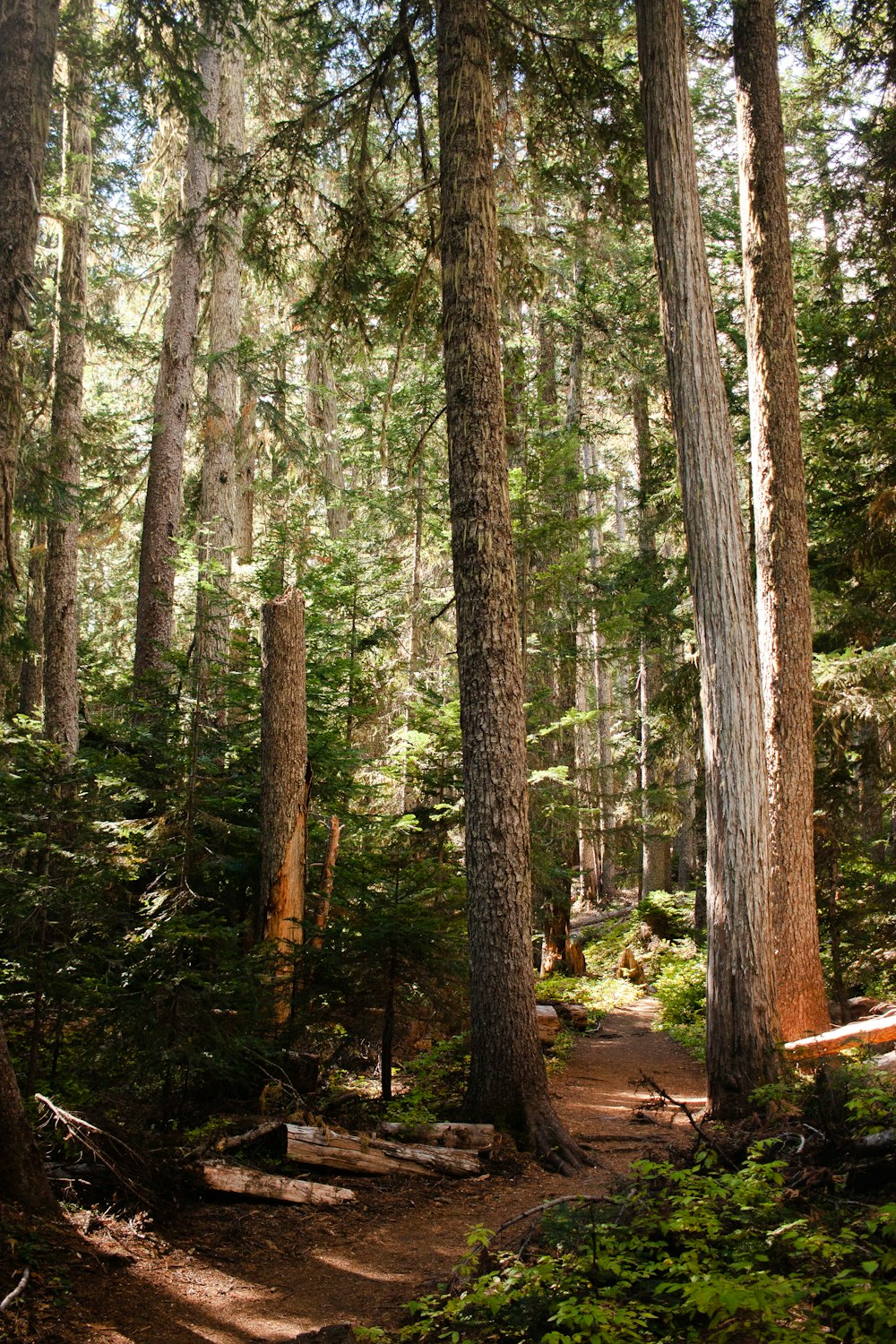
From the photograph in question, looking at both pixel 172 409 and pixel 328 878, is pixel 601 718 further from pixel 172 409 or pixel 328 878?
pixel 328 878

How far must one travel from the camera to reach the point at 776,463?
9570 mm

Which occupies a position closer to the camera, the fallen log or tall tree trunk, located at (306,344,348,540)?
the fallen log

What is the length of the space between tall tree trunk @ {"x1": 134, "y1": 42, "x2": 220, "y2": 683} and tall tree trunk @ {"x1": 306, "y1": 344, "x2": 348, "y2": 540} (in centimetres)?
476

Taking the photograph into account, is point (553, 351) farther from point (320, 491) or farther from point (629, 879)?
point (629, 879)

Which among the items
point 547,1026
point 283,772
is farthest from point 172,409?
point 547,1026

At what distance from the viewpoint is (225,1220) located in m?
5.66

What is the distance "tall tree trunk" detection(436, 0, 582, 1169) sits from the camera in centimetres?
740

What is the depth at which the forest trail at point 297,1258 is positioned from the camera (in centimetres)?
444

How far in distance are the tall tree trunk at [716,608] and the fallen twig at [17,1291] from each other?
5.13m

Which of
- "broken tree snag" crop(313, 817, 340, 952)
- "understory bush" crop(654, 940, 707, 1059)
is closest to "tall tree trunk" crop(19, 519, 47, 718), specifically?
"broken tree snag" crop(313, 817, 340, 952)

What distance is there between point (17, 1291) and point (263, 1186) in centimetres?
230

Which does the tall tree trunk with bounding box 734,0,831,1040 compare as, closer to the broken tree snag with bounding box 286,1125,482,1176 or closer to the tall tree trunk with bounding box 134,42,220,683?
the broken tree snag with bounding box 286,1125,482,1176

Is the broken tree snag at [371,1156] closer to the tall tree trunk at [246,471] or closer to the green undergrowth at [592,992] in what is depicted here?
the green undergrowth at [592,992]

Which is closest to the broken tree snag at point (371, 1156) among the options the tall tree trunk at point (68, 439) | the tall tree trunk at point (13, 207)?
the tall tree trunk at point (13, 207)
